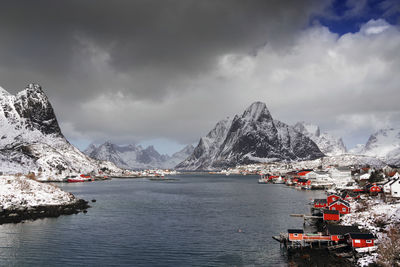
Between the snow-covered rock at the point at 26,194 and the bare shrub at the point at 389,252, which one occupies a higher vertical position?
the snow-covered rock at the point at 26,194

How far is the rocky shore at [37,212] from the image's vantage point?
71194 mm

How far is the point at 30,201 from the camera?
3260 inches

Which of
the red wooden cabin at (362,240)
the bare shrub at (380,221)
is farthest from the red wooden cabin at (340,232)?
the bare shrub at (380,221)

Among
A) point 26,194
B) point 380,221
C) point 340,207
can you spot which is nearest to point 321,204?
point 340,207

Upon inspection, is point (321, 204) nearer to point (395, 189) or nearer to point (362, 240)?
point (395, 189)

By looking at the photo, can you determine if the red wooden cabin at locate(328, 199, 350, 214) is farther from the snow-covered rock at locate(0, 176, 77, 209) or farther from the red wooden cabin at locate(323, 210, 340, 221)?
the snow-covered rock at locate(0, 176, 77, 209)

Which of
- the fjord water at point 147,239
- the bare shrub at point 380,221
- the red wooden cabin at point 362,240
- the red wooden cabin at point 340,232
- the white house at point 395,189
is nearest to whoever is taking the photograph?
the fjord water at point 147,239

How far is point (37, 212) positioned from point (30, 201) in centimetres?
673

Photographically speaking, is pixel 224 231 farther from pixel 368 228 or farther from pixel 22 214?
pixel 22 214

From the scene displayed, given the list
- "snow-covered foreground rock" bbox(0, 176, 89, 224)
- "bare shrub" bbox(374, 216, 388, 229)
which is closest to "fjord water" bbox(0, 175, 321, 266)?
"snow-covered foreground rock" bbox(0, 176, 89, 224)

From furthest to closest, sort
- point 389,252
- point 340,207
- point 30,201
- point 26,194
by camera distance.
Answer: point 26,194 < point 30,201 < point 340,207 < point 389,252

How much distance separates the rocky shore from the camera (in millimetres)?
71194

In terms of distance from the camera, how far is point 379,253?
43125 millimetres

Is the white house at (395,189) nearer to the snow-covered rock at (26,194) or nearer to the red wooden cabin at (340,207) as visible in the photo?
the red wooden cabin at (340,207)
